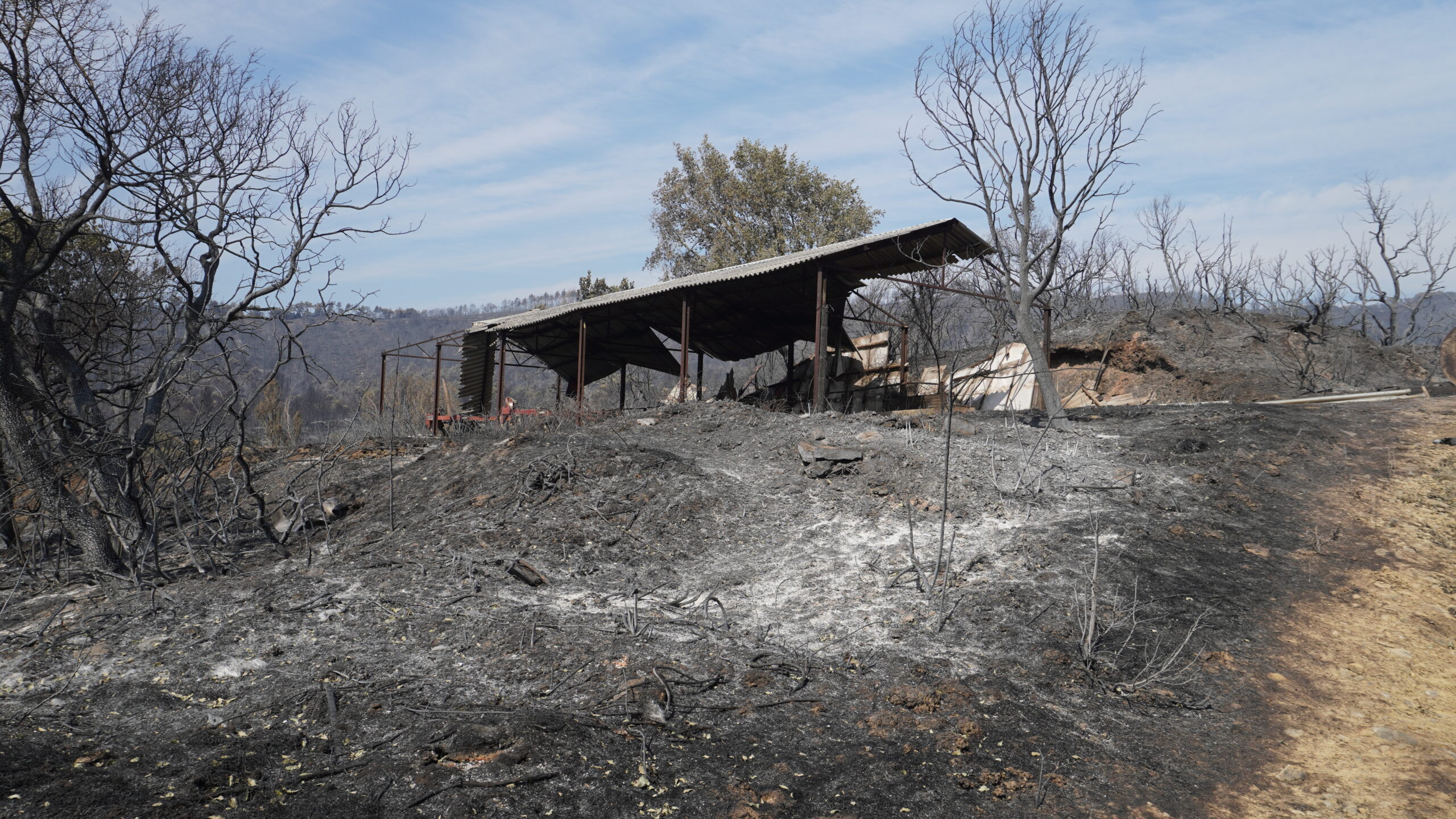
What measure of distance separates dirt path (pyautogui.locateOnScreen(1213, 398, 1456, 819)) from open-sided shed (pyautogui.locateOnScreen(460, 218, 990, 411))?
269 inches

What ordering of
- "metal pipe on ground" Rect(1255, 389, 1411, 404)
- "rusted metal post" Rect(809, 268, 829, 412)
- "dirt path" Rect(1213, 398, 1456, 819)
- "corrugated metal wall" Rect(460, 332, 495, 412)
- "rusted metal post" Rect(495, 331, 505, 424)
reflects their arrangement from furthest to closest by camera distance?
"corrugated metal wall" Rect(460, 332, 495, 412) → "rusted metal post" Rect(495, 331, 505, 424) → "rusted metal post" Rect(809, 268, 829, 412) → "metal pipe on ground" Rect(1255, 389, 1411, 404) → "dirt path" Rect(1213, 398, 1456, 819)

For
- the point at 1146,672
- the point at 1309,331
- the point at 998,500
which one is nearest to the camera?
the point at 1146,672

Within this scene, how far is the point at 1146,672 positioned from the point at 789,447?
537 cm

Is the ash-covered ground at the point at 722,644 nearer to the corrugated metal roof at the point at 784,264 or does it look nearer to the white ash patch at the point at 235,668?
the white ash patch at the point at 235,668

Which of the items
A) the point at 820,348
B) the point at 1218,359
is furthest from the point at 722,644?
the point at 1218,359

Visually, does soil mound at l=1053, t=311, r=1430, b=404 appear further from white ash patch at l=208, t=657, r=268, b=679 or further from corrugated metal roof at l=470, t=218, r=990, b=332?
white ash patch at l=208, t=657, r=268, b=679

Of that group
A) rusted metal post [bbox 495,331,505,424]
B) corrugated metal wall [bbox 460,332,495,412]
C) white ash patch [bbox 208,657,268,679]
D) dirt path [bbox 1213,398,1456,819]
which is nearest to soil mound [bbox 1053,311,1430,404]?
dirt path [bbox 1213,398,1456,819]

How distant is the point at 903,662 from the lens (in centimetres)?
484

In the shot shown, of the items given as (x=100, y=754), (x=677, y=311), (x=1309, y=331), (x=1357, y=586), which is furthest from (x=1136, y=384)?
(x=100, y=754)

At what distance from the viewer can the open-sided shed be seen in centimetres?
1292

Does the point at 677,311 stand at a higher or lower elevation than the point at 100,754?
higher

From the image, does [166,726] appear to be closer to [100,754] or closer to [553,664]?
[100,754]

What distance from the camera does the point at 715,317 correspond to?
17016 millimetres

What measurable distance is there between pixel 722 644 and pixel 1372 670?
3983mm
